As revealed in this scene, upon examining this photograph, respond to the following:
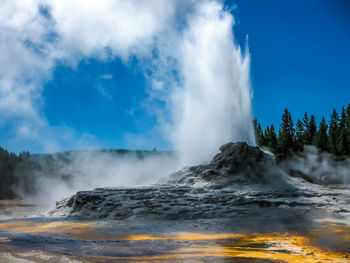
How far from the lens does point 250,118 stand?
50.2 feet

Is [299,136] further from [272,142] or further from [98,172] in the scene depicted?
[98,172]

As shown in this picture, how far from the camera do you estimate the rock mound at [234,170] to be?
1047 centimetres

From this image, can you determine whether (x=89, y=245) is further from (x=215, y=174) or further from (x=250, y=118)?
(x=250, y=118)

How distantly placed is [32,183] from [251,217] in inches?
1104

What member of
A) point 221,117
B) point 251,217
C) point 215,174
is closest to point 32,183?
point 221,117

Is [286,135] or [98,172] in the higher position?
[286,135]

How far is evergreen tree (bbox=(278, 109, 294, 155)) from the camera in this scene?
37531 mm

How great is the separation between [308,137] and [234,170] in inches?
1344

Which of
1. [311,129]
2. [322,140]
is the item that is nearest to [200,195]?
[322,140]

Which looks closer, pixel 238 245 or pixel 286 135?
pixel 238 245

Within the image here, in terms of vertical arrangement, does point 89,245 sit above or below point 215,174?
below

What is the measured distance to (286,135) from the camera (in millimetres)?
38875

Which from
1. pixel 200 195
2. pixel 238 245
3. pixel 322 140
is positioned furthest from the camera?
pixel 322 140

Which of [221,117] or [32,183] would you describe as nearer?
[221,117]
